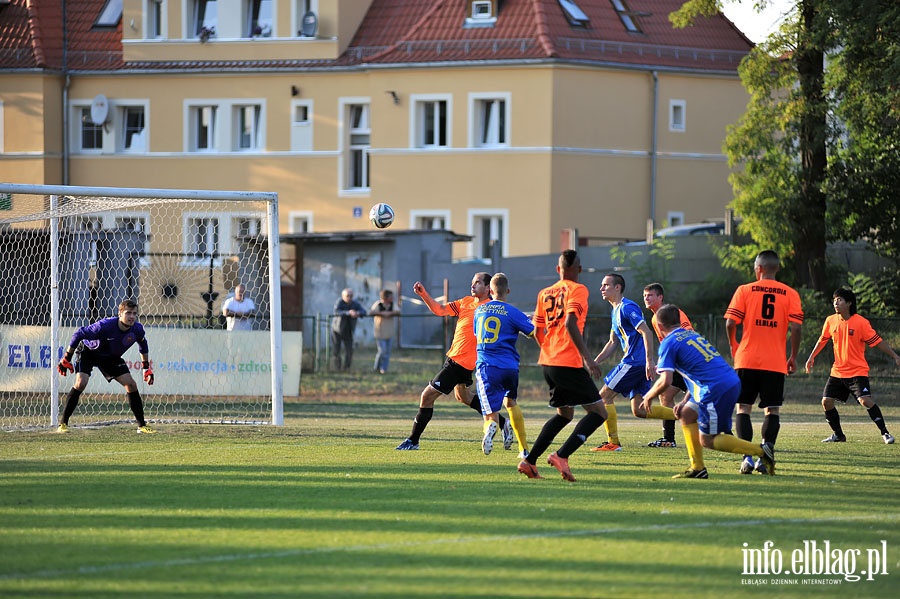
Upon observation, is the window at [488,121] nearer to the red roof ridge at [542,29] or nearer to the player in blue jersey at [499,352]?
the red roof ridge at [542,29]

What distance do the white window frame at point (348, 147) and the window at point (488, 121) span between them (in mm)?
3718

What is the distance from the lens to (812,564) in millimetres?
7586

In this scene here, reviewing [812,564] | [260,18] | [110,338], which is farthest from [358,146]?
[812,564]

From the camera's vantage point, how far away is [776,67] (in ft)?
93.0

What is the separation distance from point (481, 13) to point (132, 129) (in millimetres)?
12600

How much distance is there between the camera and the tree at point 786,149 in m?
27.8

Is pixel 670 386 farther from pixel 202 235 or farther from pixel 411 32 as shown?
pixel 411 32

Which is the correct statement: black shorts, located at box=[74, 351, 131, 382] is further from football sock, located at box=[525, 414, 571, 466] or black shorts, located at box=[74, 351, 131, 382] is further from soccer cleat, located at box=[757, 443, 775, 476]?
soccer cleat, located at box=[757, 443, 775, 476]

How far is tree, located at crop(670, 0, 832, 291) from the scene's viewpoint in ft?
91.2

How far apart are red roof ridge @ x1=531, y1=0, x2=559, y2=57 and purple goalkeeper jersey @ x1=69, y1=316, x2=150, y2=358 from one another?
80.3ft

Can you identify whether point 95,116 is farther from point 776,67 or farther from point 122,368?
point 122,368

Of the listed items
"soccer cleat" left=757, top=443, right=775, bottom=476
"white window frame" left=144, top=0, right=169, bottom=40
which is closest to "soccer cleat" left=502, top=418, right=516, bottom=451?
"soccer cleat" left=757, top=443, right=775, bottom=476

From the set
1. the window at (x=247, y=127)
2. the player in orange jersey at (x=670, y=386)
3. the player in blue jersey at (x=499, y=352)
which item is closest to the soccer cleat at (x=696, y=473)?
the player in blue jersey at (x=499, y=352)

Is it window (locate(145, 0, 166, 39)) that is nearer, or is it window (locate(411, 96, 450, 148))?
window (locate(411, 96, 450, 148))
